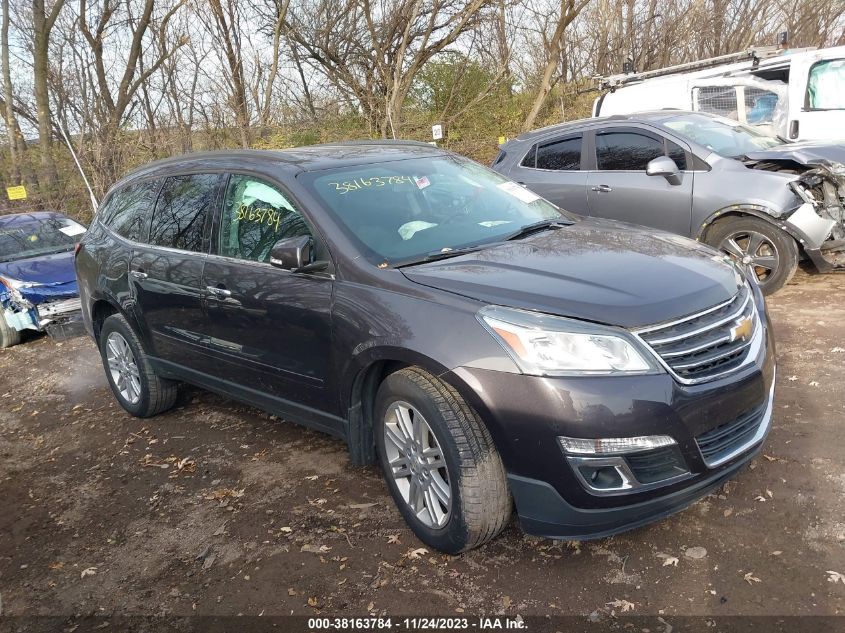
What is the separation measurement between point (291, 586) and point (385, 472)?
0.65 meters

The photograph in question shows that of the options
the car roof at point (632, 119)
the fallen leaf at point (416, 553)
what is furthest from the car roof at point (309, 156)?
the car roof at point (632, 119)

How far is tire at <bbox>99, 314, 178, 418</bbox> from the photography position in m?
4.99

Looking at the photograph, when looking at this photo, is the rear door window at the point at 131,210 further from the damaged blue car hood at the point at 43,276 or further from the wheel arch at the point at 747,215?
the wheel arch at the point at 747,215

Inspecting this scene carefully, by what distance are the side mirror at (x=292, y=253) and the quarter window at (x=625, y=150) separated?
15.3ft

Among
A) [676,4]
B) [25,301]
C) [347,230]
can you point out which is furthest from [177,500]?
[676,4]

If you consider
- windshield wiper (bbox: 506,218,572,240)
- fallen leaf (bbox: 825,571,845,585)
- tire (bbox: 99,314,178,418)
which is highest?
windshield wiper (bbox: 506,218,572,240)

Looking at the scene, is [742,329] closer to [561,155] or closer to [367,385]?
[367,385]

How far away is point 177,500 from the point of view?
3.91 metres

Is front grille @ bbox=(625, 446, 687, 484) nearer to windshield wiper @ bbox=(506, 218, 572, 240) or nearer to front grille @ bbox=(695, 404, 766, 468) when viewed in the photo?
front grille @ bbox=(695, 404, 766, 468)

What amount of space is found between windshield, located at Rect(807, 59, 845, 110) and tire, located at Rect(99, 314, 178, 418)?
28.3 ft

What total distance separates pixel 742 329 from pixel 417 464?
4.90 feet

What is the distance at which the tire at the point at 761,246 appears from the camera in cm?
605

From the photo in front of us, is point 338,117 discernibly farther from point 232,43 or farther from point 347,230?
point 347,230

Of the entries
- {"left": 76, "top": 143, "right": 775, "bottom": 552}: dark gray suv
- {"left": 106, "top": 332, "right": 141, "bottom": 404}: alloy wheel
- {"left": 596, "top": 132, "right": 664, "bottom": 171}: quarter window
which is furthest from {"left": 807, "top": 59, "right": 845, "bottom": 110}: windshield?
{"left": 106, "top": 332, "right": 141, "bottom": 404}: alloy wheel
